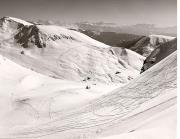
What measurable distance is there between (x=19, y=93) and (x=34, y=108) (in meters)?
0.62

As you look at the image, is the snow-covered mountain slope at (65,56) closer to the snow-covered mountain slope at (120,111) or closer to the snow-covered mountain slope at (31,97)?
the snow-covered mountain slope at (31,97)

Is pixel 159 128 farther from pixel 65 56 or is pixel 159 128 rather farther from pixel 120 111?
pixel 65 56

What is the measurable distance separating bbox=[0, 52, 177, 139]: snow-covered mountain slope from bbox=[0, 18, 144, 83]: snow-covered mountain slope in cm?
898

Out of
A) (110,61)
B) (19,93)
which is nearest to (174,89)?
(19,93)

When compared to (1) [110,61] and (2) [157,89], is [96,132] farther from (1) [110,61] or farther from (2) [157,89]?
(1) [110,61]

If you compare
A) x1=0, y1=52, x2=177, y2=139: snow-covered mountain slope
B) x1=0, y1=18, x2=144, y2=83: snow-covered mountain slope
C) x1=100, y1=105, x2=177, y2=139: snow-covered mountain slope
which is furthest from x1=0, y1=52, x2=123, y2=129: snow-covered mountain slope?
x1=0, y1=18, x2=144, y2=83: snow-covered mountain slope

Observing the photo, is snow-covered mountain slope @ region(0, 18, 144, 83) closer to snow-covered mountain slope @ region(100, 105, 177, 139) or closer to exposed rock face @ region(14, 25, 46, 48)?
exposed rock face @ region(14, 25, 46, 48)

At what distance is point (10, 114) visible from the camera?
4.01 m

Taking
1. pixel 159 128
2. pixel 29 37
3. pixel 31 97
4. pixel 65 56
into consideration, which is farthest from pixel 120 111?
pixel 29 37

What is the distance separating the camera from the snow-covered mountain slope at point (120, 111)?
239 centimetres

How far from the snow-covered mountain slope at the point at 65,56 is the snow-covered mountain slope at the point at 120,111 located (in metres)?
8.98

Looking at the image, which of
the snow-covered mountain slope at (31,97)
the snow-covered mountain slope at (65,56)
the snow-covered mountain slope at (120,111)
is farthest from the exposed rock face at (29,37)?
the snow-covered mountain slope at (120,111)

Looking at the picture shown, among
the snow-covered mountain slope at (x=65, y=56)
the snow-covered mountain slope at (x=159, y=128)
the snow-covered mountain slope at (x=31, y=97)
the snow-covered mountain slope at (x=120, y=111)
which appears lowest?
the snow-covered mountain slope at (x=65, y=56)

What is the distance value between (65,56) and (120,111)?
474 inches
